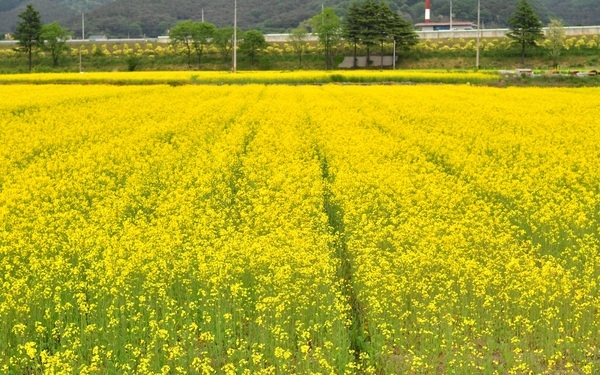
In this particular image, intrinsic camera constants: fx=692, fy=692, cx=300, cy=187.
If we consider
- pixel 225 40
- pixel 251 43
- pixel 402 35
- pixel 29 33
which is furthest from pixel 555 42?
pixel 29 33

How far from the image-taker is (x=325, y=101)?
33.2 meters

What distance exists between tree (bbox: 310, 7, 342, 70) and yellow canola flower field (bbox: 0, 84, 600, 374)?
72265mm

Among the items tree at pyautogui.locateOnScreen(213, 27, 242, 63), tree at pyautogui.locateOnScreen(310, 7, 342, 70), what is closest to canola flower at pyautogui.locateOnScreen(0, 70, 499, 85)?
tree at pyautogui.locateOnScreen(310, 7, 342, 70)

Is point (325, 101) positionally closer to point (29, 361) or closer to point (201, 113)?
point (201, 113)

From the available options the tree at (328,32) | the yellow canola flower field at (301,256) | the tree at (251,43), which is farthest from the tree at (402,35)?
the yellow canola flower field at (301,256)

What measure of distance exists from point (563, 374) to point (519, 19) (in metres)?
85.7

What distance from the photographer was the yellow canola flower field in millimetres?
7211

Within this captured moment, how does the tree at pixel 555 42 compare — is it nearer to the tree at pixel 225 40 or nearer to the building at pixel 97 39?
the tree at pixel 225 40

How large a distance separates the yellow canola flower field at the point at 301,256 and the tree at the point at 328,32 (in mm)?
72265

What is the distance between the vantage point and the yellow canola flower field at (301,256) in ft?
23.7

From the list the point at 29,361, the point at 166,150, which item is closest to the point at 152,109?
the point at 166,150

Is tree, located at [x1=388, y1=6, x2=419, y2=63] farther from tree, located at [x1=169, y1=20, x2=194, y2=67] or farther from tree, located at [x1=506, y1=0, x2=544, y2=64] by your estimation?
tree, located at [x1=169, y1=20, x2=194, y2=67]

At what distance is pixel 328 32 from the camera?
292 ft

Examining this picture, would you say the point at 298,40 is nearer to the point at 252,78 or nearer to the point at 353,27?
the point at 353,27
